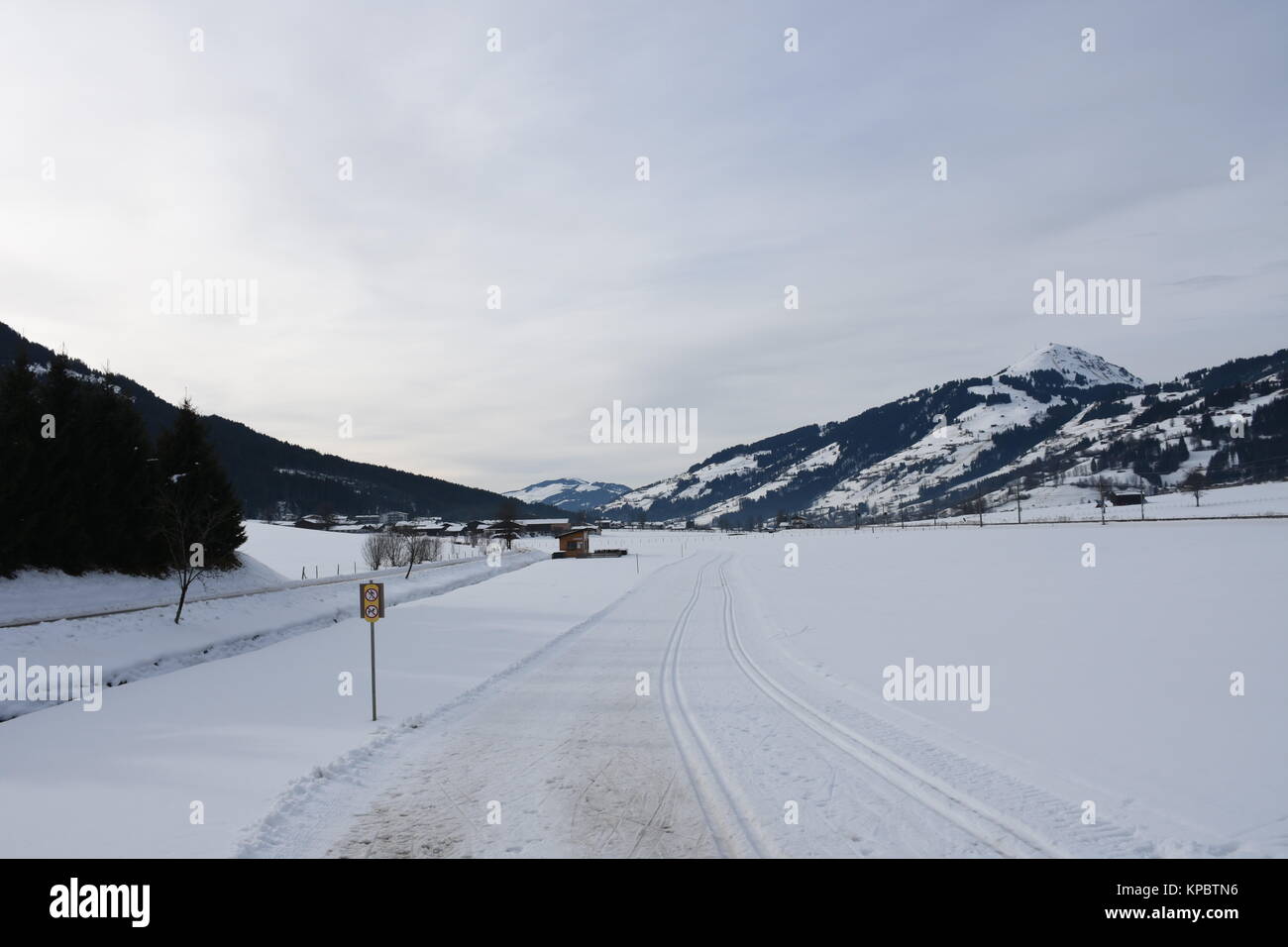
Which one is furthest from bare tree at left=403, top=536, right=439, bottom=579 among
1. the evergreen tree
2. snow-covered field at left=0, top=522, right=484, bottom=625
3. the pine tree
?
the pine tree

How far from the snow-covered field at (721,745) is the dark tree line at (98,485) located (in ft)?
51.6

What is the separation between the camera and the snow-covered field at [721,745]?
714 centimetres

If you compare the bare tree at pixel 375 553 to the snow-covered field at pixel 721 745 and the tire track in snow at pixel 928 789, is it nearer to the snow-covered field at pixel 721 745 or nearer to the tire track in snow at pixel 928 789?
the snow-covered field at pixel 721 745

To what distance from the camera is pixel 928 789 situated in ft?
26.7

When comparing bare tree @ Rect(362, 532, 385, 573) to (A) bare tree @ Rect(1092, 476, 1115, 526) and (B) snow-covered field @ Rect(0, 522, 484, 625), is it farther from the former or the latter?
(A) bare tree @ Rect(1092, 476, 1115, 526)

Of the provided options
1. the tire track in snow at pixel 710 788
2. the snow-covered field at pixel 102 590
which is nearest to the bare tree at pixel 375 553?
the snow-covered field at pixel 102 590

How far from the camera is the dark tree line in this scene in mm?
31453

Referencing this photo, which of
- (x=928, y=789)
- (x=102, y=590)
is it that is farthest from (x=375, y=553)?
(x=928, y=789)

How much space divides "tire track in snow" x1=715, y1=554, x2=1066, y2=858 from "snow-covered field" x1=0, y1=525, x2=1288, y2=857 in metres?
0.04

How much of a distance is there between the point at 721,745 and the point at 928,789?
10.1ft

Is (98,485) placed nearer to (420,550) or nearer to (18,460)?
(18,460)

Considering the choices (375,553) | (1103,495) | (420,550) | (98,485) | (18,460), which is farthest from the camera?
(1103,495)
